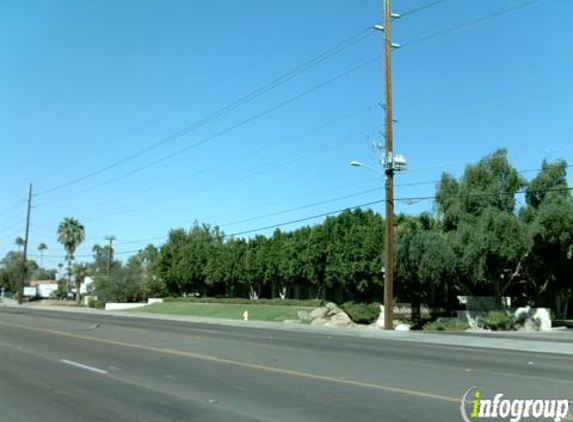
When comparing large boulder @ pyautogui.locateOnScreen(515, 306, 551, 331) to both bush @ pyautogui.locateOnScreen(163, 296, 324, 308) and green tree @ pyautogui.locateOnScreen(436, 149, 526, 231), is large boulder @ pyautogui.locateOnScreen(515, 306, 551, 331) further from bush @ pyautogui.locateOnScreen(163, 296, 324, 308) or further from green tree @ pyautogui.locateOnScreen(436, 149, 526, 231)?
bush @ pyautogui.locateOnScreen(163, 296, 324, 308)

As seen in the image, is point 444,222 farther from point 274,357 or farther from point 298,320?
point 274,357

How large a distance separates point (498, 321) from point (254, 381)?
29.5 metres

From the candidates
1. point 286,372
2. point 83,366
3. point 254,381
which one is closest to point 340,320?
point 83,366

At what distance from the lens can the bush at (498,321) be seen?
1545 inches

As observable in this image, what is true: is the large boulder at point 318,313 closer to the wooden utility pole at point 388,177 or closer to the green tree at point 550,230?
the wooden utility pole at point 388,177

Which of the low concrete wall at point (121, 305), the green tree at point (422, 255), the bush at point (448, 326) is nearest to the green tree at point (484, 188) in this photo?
the green tree at point (422, 255)

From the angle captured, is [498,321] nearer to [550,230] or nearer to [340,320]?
[550,230]

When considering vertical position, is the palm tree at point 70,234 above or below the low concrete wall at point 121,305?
above

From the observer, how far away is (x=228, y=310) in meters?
59.0

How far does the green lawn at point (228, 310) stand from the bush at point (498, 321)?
1482 cm

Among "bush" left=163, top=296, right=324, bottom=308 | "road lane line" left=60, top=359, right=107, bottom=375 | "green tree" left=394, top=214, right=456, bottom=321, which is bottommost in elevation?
"road lane line" left=60, top=359, right=107, bottom=375

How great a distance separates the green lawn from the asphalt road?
100 ft

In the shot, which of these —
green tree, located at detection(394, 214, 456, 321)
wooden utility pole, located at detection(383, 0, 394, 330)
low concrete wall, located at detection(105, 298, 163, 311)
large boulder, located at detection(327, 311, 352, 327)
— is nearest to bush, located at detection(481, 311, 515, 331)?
green tree, located at detection(394, 214, 456, 321)

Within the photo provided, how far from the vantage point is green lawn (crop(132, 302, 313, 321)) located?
5178cm
